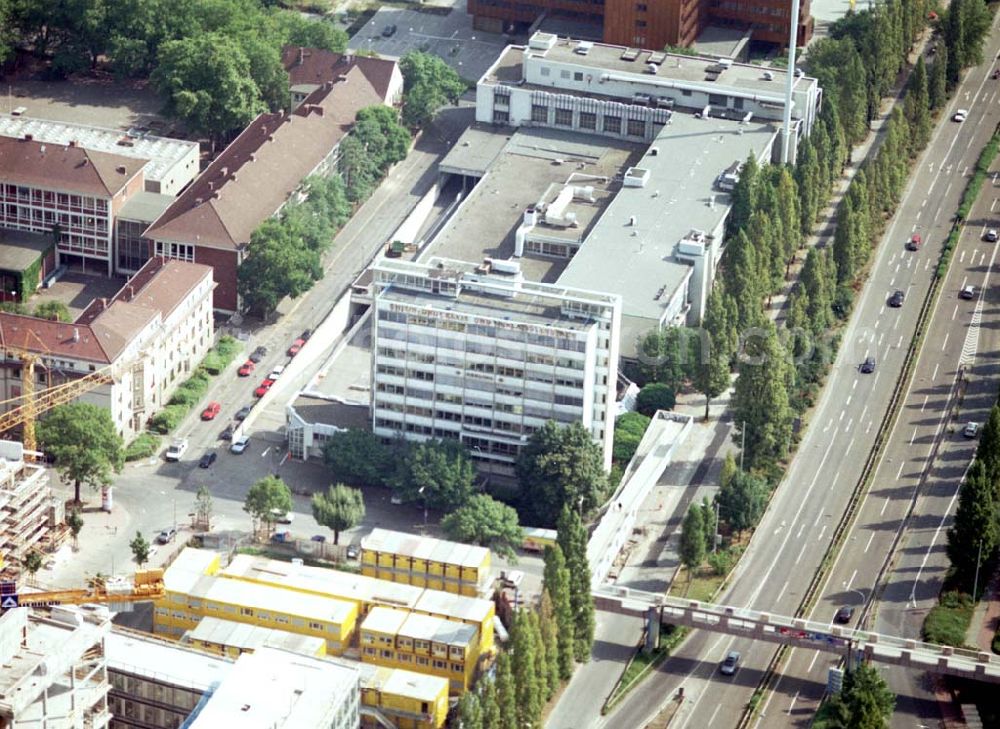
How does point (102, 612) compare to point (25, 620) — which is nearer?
point (25, 620)

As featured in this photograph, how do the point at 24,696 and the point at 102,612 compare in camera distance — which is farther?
the point at 102,612
